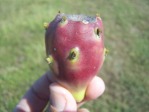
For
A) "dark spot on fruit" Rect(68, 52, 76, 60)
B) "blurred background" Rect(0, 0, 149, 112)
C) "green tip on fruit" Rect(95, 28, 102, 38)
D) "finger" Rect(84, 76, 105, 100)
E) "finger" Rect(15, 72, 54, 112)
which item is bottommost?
"blurred background" Rect(0, 0, 149, 112)

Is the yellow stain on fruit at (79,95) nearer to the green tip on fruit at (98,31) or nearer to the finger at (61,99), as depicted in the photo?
the finger at (61,99)

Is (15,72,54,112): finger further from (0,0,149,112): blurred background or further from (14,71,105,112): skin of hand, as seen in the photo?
(0,0,149,112): blurred background

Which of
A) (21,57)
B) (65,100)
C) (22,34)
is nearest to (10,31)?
(22,34)

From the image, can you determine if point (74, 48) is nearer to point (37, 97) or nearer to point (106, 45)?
point (37, 97)

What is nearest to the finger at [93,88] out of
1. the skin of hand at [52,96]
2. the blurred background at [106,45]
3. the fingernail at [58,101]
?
the skin of hand at [52,96]

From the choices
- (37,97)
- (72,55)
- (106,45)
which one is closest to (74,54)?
(72,55)

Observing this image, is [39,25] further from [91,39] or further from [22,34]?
[91,39]

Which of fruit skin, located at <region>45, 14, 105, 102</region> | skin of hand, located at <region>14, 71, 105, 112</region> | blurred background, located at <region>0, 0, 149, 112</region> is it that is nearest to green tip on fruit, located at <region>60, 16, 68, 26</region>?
fruit skin, located at <region>45, 14, 105, 102</region>
